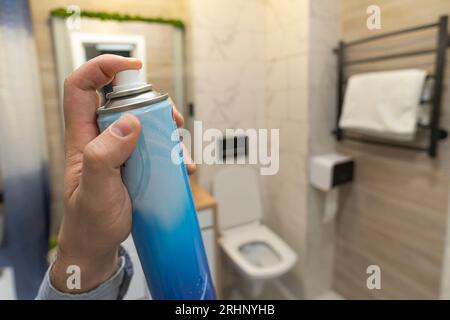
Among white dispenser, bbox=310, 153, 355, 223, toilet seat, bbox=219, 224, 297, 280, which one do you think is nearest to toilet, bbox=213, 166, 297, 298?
toilet seat, bbox=219, 224, 297, 280

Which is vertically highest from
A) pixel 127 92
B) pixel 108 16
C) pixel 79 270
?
pixel 108 16

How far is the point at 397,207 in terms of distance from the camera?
4.02ft

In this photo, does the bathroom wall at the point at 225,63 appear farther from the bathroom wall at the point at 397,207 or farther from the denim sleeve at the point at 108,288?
the denim sleeve at the point at 108,288

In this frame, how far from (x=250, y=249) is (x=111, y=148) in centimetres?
136

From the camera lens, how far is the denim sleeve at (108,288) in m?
0.37

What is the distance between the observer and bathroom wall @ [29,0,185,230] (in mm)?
1178

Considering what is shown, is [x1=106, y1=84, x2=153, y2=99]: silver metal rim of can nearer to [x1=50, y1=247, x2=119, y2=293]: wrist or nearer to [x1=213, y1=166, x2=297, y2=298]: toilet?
[x1=50, y1=247, x2=119, y2=293]: wrist

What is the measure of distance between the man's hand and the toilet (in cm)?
109

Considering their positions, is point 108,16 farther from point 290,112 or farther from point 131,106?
point 131,106

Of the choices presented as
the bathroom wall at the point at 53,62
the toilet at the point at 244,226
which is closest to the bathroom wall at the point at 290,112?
the toilet at the point at 244,226

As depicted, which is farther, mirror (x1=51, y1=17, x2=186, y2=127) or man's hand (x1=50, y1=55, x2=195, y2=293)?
mirror (x1=51, y1=17, x2=186, y2=127)

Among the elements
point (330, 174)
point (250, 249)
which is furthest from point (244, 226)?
point (330, 174)
